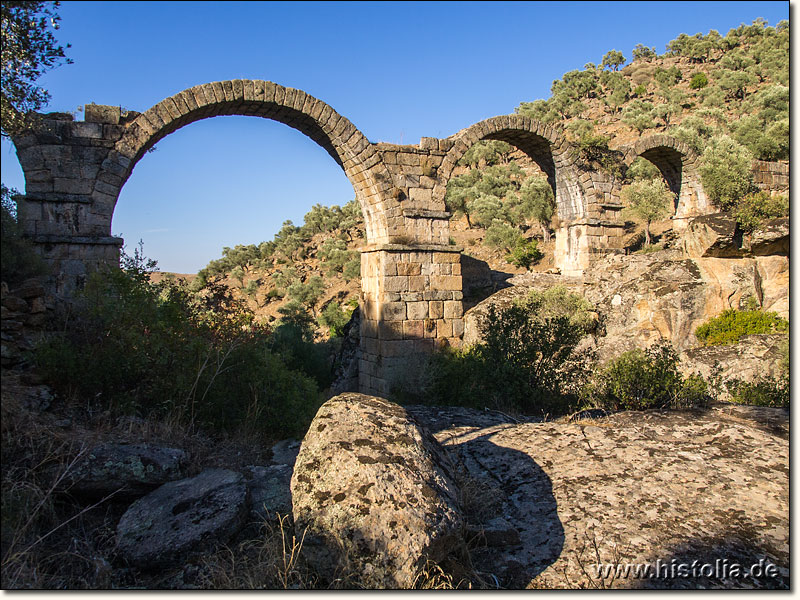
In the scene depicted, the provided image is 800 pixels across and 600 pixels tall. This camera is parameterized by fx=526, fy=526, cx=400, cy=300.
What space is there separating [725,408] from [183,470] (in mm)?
4635

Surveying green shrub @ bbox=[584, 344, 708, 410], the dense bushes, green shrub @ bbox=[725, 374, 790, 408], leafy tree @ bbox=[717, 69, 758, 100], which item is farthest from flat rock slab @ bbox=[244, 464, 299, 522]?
leafy tree @ bbox=[717, 69, 758, 100]

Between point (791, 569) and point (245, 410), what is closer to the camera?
point (791, 569)

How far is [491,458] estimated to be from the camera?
404 centimetres

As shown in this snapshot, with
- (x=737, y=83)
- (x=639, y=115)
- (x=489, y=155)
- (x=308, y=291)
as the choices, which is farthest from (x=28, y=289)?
(x=737, y=83)

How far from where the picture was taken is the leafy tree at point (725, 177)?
12367mm

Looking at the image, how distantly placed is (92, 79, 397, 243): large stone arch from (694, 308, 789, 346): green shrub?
5.55 m

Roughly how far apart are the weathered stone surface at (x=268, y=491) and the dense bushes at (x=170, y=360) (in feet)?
3.71

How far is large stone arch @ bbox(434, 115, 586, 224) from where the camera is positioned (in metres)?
10.1

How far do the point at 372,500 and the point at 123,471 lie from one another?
200cm

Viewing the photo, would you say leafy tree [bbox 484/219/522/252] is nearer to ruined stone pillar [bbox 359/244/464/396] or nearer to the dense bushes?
ruined stone pillar [bbox 359/244/464/396]

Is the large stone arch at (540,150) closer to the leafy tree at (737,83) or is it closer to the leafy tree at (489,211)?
the leafy tree at (489,211)

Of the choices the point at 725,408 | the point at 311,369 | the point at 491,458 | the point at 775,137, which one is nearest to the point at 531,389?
the point at 725,408

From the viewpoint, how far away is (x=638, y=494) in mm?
3307

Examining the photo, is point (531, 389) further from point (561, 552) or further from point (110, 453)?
point (110, 453)
